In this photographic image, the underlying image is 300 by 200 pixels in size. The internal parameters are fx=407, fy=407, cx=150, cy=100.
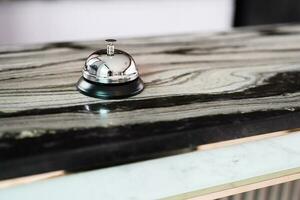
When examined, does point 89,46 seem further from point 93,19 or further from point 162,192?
point 93,19

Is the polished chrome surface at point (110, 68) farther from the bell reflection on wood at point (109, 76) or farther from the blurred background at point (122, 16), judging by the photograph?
the blurred background at point (122, 16)

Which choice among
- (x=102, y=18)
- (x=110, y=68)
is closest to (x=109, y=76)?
(x=110, y=68)

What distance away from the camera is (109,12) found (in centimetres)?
219

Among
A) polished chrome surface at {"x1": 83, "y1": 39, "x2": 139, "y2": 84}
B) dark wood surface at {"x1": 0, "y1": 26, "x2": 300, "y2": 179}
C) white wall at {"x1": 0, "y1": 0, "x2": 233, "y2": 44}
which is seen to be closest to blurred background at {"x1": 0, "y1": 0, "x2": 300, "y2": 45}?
white wall at {"x1": 0, "y1": 0, "x2": 233, "y2": 44}

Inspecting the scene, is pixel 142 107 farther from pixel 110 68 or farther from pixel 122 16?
pixel 122 16

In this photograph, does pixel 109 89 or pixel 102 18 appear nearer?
pixel 109 89

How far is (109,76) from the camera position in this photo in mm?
695

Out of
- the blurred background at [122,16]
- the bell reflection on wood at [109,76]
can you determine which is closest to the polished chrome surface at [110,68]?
the bell reflection on wood at [109,76]

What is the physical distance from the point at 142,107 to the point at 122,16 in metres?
1.63

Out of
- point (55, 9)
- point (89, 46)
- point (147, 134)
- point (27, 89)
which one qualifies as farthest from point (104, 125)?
point (55, 9)

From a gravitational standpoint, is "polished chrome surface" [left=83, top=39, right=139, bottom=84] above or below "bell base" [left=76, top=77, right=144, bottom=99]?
above

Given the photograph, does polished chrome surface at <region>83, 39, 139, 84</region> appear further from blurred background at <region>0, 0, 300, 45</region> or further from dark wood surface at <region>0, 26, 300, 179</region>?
blurred background at <region>0, 0, 300, 45</region>

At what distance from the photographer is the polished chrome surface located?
0.69m

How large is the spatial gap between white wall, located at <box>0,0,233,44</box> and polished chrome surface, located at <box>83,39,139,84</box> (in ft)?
4.67
